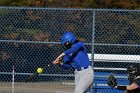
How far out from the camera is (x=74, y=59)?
1073 cm

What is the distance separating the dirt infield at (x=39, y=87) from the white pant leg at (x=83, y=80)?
141 inches

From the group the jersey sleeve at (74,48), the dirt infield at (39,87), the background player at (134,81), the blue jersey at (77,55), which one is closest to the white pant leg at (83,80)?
the blue jersey at (77,55)

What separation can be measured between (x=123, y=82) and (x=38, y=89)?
306 cm

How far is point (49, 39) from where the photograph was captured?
15.5 metres

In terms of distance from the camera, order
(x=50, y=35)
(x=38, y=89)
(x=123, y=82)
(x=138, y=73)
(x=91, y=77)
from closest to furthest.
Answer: (x=138, y=73)
(x=91, y=77)
(x=123, y=82)
(x=38, y=89)
(x=50, y=35)

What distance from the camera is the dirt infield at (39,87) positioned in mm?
14328

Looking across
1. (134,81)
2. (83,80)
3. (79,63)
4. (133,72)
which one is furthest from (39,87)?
(134,81)

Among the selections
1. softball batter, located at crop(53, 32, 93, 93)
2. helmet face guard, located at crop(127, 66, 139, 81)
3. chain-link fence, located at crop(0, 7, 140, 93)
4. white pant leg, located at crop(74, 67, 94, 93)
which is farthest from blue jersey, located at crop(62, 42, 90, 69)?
chain-link fence, located at crop(0, 7, 140, 93)

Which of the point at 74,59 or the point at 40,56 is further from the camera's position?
the point at 40,56

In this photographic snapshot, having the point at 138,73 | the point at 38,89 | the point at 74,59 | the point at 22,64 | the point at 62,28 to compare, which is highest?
the point at 62,28

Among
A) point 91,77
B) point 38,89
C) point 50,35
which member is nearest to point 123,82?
point 91,77

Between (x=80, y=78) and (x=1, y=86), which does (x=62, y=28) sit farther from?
(x=80, y=78)

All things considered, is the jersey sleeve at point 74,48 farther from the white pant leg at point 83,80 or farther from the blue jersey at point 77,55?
the white pant leg at point 83,80

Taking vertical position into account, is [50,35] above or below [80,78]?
above
